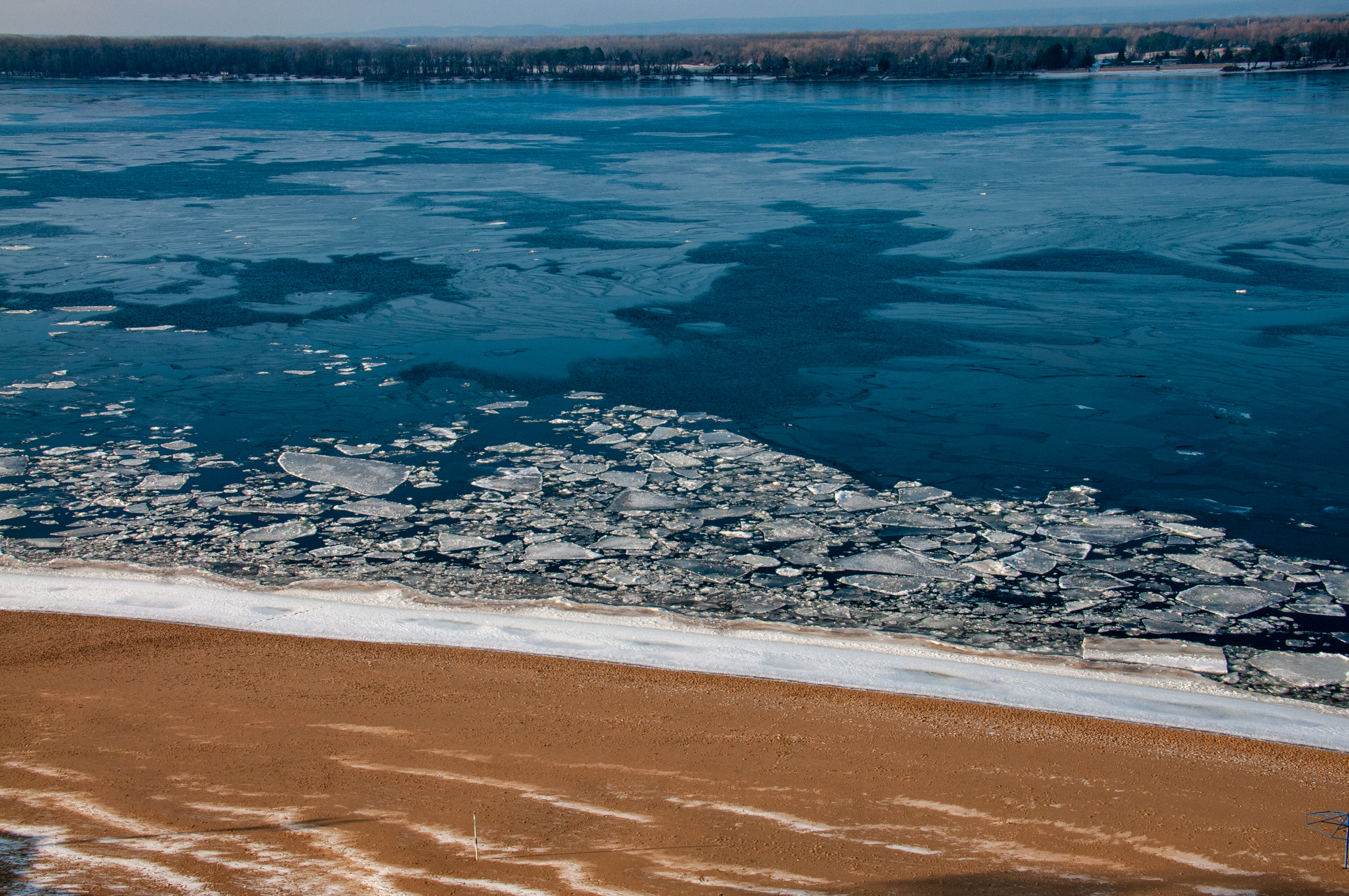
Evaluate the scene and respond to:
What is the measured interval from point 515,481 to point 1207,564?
3195mm

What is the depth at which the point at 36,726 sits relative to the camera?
323 centimetres

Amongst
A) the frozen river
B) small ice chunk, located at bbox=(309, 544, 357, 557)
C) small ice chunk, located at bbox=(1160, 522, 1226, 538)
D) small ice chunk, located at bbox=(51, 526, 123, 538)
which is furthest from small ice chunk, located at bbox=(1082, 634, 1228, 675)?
small ice chunk, located at bbox=(51, 526, 123, 538)

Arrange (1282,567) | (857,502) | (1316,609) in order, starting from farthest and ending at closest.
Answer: (857,502) < (1282,567) < (1316,609)

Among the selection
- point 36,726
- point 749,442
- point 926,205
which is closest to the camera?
point 36,726

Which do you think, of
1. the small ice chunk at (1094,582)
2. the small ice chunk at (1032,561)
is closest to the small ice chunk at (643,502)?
the small ice chunk at (1032,561)

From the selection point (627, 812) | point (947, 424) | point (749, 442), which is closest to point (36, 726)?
point (627, 812)

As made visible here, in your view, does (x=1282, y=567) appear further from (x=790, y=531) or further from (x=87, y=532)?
(x=87, y=532)

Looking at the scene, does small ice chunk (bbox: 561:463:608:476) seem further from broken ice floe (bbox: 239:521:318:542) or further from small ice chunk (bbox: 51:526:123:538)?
small ice chunk (bbox: 51:526:123:538)

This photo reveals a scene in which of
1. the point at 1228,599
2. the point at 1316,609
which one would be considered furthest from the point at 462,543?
the point at 1316,609

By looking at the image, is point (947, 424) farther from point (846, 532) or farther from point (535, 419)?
point (535, 419)

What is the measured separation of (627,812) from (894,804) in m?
0.71

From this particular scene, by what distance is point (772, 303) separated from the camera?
892 cm

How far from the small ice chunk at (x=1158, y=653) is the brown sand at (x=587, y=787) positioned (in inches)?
20.8

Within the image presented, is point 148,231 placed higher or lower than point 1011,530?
higher
